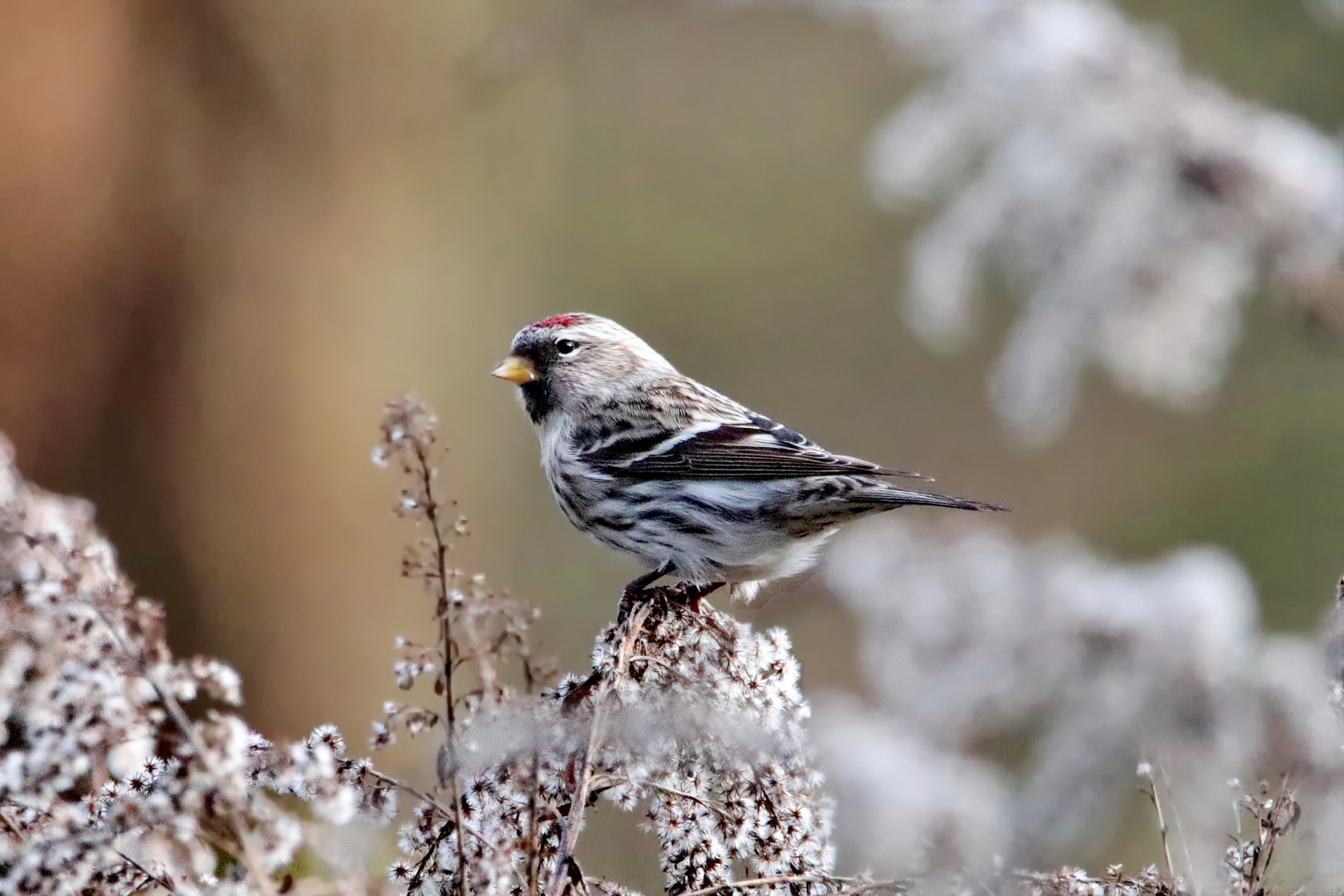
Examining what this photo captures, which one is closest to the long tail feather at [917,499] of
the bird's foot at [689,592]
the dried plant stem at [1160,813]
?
the bird's foot at [689,592]

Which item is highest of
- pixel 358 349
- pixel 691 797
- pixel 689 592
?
Answer: pixel 358 349

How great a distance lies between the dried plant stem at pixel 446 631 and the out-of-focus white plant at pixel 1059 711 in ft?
0.99

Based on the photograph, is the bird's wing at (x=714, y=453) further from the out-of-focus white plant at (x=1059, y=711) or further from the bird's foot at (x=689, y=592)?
the out-of-focus white plant at (x=1059, y=711)

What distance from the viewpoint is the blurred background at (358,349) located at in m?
3.85

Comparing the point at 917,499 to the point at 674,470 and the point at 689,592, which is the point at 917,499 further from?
the point at 674,470

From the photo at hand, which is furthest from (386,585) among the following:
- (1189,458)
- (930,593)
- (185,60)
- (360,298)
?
(1189,458)

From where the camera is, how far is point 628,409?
108 inches

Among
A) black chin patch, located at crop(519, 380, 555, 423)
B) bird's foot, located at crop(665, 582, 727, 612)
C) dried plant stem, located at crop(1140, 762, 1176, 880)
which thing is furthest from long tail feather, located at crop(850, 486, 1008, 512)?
black chin patch, located at crop(519, 380, 555, 423)

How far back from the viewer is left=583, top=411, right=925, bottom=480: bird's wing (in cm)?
246

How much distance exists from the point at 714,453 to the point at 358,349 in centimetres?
217

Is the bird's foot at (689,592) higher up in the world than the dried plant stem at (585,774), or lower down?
higher up

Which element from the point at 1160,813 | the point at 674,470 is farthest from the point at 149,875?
the point at 674,470

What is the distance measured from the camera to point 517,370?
2787mm

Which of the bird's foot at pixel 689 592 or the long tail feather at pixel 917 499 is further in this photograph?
the long tail feather at pixel 917 499
